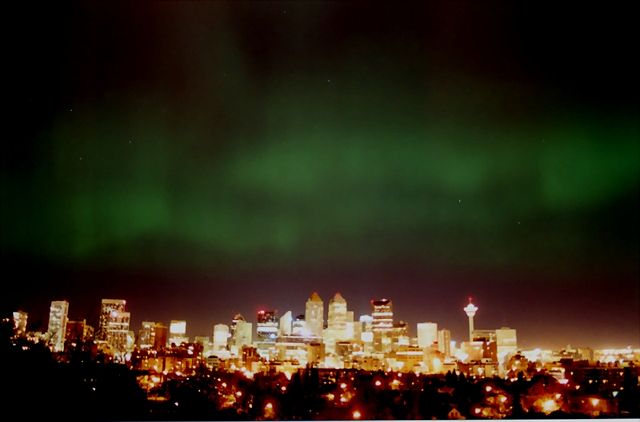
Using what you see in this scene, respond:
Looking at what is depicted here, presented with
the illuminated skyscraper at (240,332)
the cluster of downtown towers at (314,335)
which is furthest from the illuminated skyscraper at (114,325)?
the illuminated skyscraper at (240,332)

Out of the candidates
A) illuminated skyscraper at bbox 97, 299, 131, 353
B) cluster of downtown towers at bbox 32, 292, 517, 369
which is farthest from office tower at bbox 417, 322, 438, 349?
illuminated skyscraper at bbox 97, 299, 131, 353

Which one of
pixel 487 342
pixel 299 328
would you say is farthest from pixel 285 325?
pixel 487 342

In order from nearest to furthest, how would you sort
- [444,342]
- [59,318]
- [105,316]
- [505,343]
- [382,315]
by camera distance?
[59,318] → [105,316] → [505,343] → [444,342] → [382,315]

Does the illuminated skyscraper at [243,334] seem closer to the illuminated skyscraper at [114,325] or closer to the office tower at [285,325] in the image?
the office tower at [285,325]

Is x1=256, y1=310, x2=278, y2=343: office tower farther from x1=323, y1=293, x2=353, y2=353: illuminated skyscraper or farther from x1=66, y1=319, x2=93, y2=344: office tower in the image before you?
x1=66, y1=319, x2=93, y2=344: office tower

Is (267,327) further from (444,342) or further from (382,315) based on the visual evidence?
(444,342)

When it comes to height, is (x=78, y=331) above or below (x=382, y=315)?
below
